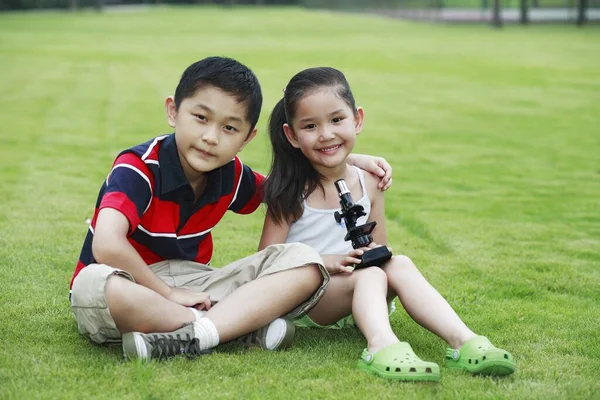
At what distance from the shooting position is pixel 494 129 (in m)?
10.9

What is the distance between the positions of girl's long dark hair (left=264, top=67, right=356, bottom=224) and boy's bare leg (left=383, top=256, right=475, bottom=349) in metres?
0.53

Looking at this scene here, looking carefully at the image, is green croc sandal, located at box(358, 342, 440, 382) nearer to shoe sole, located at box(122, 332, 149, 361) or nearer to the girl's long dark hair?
shoe sole, located at box(122, 332, 149, 361)

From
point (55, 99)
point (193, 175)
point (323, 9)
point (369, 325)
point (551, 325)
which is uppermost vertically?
point (193, 175)

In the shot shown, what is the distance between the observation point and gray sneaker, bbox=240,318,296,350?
3486 millimetres

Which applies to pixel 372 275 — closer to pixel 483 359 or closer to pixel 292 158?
pixel 483 359

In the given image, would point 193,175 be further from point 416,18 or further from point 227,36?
point 416,18

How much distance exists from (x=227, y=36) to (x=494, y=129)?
1901cm

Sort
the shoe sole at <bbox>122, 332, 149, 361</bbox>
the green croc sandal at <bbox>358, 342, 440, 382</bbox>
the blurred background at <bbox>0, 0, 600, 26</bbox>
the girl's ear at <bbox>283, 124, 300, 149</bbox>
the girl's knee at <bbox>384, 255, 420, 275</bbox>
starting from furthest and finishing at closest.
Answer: the blurred background at <bbox>0, 0, 600, 26</bbox>, the girl's ear at <bbox>283, 124, 300, 149</bbox>, the girl's knee at <bbox>384, 255, 420, 275</bbox>, the shoe sole at <bbox>122, 332, 149, 361</bbox>, the green croc sandal at <bbox>358, 342, 440, 382</bbox>

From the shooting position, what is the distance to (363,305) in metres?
3.46

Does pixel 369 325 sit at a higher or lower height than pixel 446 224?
higher

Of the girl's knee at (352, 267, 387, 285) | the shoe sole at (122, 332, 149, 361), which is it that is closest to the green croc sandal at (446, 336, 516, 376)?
the girl's knee at (352, 267, 387, 285)

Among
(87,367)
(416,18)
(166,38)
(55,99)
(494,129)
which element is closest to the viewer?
(87,367)

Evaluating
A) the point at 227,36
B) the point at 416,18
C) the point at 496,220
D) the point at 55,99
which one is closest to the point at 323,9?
the point at 416,18

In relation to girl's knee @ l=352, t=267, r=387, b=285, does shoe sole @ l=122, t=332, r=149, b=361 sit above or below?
below
